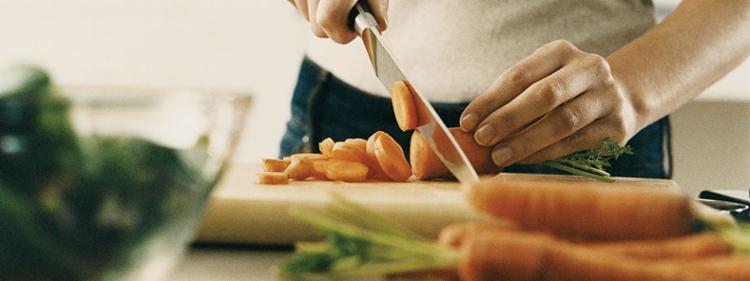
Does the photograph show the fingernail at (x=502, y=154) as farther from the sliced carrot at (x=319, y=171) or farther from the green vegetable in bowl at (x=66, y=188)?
the green vegetable in bowl at (x=66, y=188)

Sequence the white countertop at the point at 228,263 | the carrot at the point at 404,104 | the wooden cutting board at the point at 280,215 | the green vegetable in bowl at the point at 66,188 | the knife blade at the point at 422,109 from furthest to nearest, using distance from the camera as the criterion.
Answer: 1. the carrot at the point at 404,104
2. the knife blade at the point at 422,109
3. the wooden cutting board at the point at 280,215
4. the white countertop at the point at 228,263
5. the green vegetable in bowl at the point at 66,188

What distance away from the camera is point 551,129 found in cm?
138

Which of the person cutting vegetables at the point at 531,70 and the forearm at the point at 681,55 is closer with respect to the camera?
the person cutting vegetables at the point at 531,70

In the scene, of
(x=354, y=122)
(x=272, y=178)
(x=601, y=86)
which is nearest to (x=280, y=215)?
(x=272, y=178)

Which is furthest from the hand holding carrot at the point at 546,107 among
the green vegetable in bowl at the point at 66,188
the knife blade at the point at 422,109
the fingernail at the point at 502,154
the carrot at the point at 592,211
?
the green vegetable in bowl at the point at 66,188

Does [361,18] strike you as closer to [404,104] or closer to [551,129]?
[404,104]

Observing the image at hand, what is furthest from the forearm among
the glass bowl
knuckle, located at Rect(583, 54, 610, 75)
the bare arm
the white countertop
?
the glass bowl

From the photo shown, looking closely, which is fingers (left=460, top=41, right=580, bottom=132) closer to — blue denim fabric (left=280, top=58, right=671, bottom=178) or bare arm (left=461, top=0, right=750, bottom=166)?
bare arm (left=461, top=0, right=750, bottom=166)

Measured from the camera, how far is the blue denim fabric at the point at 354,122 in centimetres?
178

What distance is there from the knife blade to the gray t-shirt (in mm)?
413

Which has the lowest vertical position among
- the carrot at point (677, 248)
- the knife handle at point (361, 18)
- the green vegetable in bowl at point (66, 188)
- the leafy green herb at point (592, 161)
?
the leafy green herb at point (592, 161)

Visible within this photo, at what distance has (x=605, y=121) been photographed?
145 cm

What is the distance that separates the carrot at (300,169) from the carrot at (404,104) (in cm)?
18

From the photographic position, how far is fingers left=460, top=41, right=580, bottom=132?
1.36 m
